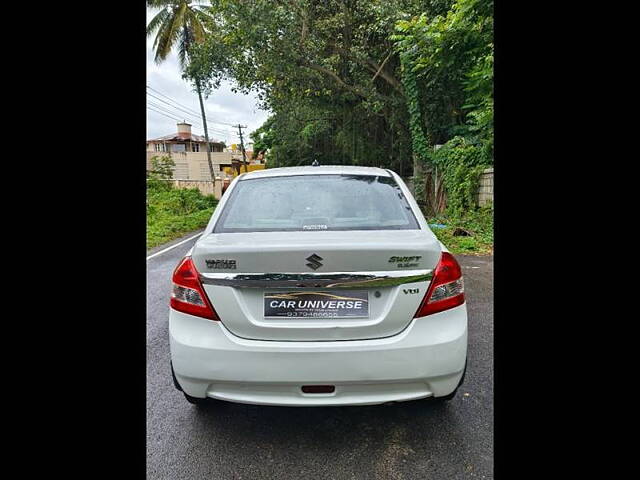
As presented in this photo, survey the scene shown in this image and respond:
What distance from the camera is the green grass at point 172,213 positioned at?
40.0ft

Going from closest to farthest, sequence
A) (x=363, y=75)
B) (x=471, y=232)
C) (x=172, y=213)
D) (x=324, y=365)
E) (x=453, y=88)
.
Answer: (x=324, y=365)
(x=471, y=232)
(x=453, y=88)
(x=363, y=75)
(x=172, y=213)

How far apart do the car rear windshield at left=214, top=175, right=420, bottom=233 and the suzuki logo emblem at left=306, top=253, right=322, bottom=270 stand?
0.39m

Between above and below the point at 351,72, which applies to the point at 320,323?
below

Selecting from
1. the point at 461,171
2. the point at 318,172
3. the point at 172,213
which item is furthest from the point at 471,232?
the point at 172,213

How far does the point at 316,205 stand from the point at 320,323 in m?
0.92

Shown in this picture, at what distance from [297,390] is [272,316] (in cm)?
36

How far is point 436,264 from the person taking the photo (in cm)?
197

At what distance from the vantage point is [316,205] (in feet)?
8.40

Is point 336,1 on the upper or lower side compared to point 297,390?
upper

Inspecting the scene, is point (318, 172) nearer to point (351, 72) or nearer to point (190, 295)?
point (190, 295)

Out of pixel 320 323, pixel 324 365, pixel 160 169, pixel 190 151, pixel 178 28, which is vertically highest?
pixel 178 28
